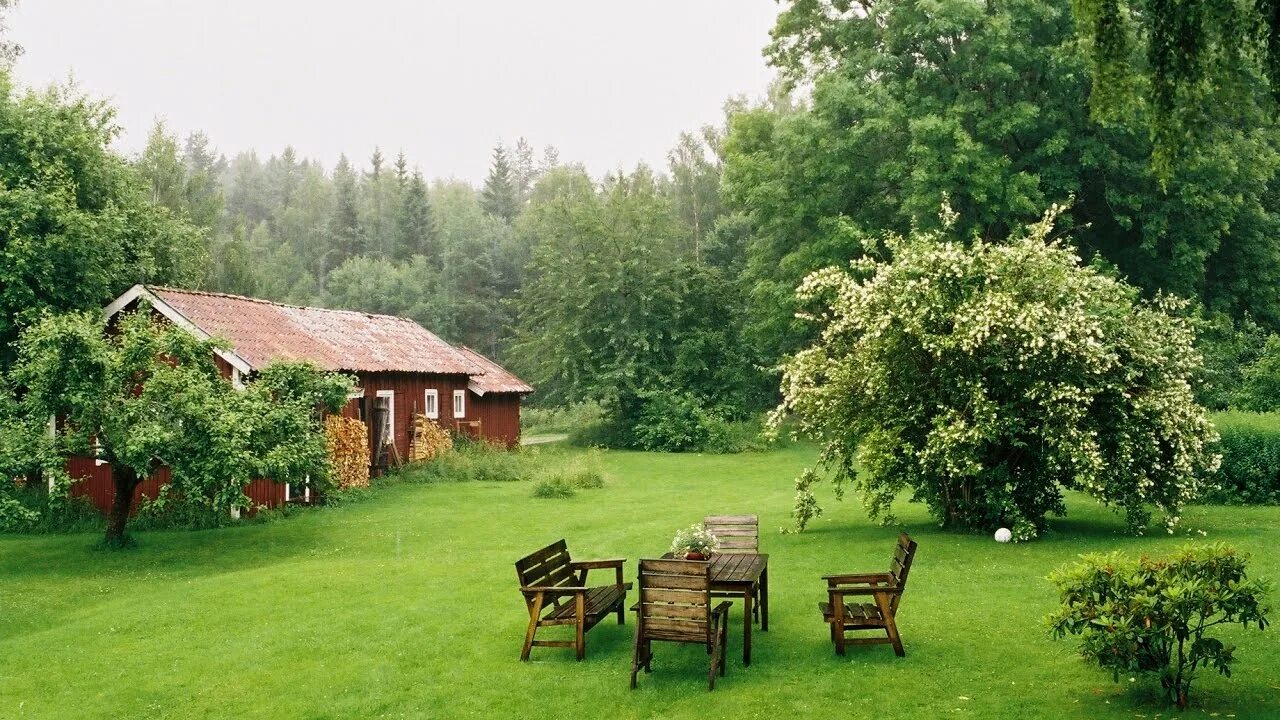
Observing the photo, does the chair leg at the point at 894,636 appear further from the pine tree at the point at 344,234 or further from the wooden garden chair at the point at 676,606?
the pine tree at the point at 344,234

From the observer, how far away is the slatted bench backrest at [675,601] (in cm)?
917

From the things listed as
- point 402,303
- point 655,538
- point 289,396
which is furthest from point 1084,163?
point 402,303

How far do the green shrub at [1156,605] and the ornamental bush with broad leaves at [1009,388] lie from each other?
22.9ft

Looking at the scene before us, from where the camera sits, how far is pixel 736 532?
42.4ft

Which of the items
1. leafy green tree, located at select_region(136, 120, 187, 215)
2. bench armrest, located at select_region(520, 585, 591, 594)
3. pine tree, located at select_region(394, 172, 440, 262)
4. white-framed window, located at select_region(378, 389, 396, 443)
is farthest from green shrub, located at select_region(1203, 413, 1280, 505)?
pine tree, located at select_region(394, 172, 440, 262)

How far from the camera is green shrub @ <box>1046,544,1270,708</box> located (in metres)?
7.78

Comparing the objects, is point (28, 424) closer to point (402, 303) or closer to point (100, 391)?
point (100, 391)

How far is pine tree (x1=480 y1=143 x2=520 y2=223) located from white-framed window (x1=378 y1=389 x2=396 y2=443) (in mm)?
69794

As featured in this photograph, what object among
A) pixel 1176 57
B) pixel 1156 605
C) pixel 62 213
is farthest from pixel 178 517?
pixel 1176 57

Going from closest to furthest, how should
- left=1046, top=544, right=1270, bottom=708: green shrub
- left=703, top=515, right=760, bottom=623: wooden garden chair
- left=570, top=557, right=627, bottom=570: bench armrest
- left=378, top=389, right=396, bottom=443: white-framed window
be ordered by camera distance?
left=1046, top=544, right=1270, bottom=708: green shrub < left=570, top=557, right=627, bottom=570: bench armrest < left=703, top=515, right=760, bottom=623: wooden garden chair < left=378, top=389, right=396, bottom=443: white-framed window

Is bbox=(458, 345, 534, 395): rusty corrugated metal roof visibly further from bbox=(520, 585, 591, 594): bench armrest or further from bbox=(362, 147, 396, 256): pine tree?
bbox=(362, 147, 396, 256): pine tree

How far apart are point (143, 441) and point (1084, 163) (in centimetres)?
2718

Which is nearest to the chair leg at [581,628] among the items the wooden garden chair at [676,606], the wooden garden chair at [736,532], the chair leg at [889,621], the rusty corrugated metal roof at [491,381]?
the wooden garden chair at [676,606]

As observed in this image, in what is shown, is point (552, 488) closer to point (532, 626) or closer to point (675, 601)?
point (532, 626)
